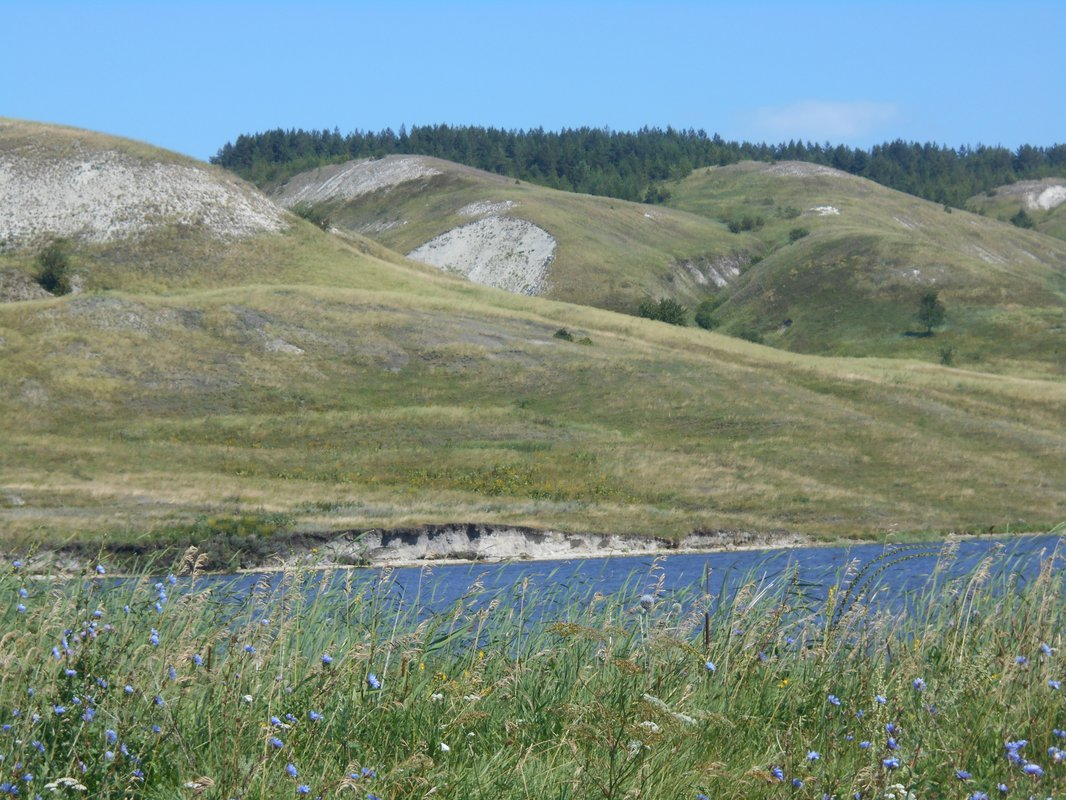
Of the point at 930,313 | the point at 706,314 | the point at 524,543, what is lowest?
the point at 524,543

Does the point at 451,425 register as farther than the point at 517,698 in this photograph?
Yes


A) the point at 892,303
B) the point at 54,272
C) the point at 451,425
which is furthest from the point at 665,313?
the point at 451,425

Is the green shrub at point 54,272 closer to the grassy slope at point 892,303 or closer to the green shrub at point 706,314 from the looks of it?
the grassy slope at point 892,303

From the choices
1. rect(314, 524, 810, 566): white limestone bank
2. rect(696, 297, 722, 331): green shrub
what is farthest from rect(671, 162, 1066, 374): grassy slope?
rect(314, 524, 810, 566): white limestone bank

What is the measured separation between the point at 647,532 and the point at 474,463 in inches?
465

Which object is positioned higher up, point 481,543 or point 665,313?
point 665,313

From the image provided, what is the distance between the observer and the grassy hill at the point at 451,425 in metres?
53.4

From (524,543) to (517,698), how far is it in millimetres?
40424

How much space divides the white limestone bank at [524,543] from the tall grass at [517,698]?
116ft

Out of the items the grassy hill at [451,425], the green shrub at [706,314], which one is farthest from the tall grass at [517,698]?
the green shrub at [706,314]

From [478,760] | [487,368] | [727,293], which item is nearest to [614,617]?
[478,760]

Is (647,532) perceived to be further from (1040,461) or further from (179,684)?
(179,684)

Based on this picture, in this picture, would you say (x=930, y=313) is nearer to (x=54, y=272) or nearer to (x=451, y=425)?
(x=451, y=425)

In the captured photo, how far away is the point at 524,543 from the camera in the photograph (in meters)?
49.9
